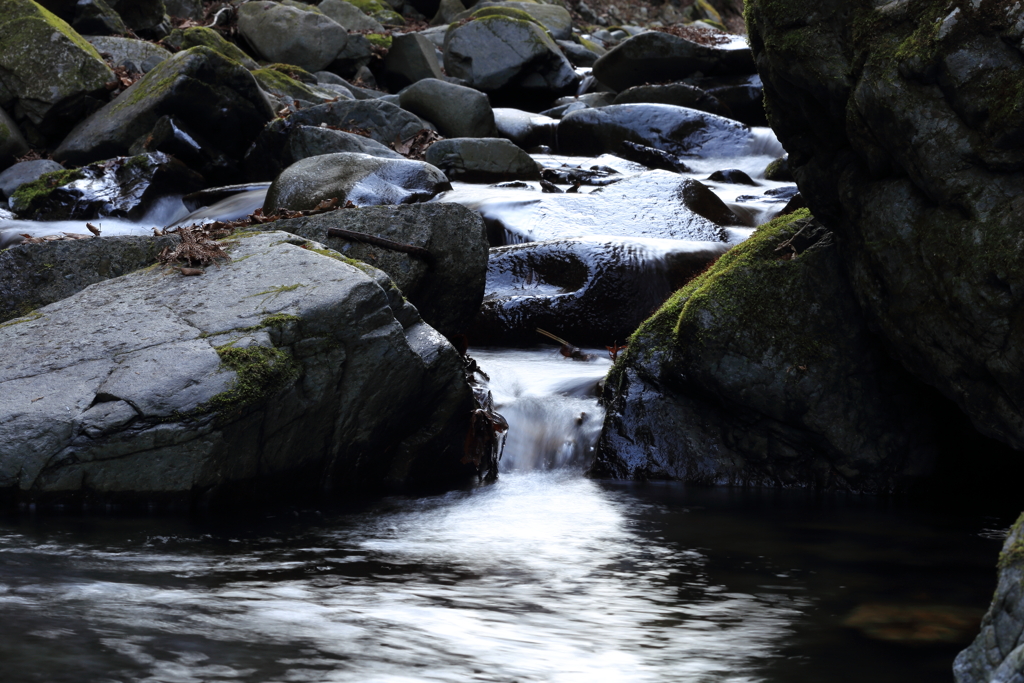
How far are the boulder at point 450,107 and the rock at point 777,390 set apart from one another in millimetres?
10680

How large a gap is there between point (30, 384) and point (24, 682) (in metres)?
2.16

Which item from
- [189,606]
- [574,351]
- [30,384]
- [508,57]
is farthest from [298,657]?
[508,57]

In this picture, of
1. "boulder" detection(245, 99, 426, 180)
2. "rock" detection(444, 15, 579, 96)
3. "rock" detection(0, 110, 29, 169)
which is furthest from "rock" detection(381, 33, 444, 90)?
"rock" detection(0, 110, 29, 169)

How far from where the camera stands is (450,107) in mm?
15406

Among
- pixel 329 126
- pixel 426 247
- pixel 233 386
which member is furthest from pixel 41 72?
pixel 233 386

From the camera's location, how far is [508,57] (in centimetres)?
1964

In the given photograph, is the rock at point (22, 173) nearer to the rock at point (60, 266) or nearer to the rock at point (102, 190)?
the rock at point (102, 190)

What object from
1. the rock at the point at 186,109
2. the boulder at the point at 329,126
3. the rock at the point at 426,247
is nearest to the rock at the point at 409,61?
the boulder at the point at 329,126

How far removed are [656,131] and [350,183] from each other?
25.4ft

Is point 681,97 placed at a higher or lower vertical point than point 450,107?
higher

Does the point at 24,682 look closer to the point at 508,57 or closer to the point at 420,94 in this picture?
the point at 420,94

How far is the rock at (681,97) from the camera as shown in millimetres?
17047

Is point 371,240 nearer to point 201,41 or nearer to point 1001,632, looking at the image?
point 1001,632

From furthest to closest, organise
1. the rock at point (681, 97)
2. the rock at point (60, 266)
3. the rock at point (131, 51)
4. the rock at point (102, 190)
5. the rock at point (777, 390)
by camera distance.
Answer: the rock at point (681, 97) < the rock at point (131, 51) < the rock at point (102, 190) < the rock at point (60, 266) < the rock at point (777, 390)
